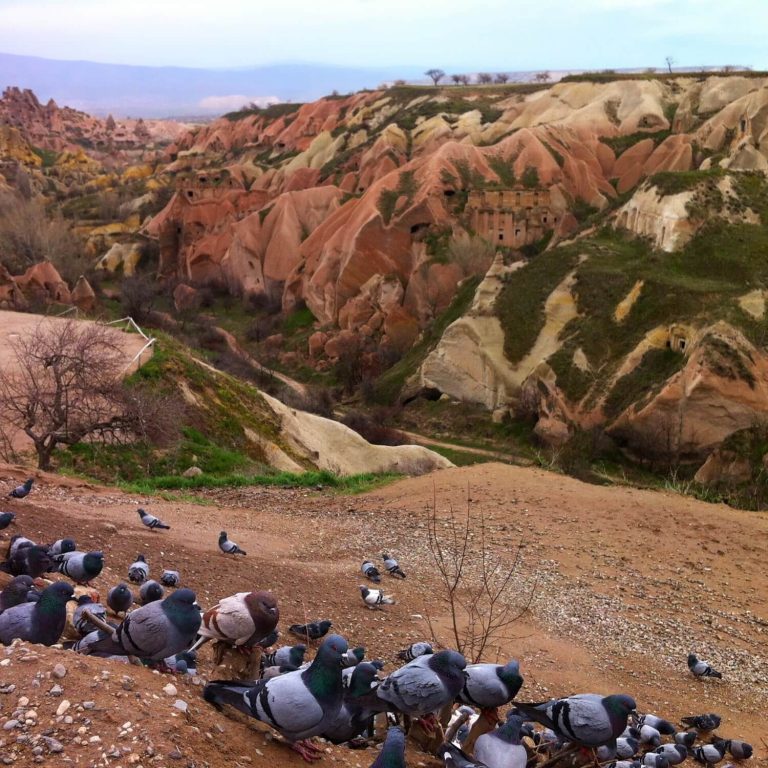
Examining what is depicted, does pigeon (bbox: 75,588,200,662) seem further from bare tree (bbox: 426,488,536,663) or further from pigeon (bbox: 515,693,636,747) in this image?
bare tree (bbox: 426,488,536,663)

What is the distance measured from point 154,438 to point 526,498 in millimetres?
6830

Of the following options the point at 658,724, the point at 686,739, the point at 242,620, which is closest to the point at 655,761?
the point at 658,724

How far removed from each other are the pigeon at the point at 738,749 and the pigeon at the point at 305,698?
4.34 meters

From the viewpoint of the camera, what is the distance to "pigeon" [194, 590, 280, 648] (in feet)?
14.7

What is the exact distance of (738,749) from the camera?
667 cm

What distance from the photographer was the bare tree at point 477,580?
8.22 m

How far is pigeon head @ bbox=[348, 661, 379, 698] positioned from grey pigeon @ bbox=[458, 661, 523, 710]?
51 cm

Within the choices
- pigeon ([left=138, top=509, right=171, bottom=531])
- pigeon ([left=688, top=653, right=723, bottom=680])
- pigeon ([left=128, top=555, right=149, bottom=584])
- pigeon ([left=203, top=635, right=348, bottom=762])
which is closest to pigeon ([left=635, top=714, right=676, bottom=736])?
pigeon ([left=688, top=653, right=723, bottom=680])

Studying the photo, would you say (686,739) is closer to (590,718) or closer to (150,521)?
(590,718)

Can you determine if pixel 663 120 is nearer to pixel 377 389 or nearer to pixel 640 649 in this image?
pixel 377 389

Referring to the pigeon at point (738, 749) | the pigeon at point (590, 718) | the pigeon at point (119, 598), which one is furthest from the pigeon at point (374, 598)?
the pigeon at point (590, 718)

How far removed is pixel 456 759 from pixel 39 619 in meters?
2.46

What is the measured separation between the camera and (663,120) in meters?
58.8

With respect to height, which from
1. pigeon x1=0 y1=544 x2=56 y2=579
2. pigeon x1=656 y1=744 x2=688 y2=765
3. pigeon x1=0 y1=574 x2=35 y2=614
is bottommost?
pigeon x1=656 y1=744 x2=688 y2=765
